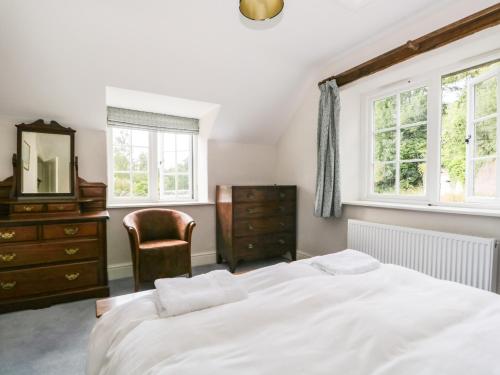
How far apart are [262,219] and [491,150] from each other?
2.21 meters

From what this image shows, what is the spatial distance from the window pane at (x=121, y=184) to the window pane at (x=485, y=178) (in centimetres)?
353

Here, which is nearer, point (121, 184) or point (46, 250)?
point (46, 250)

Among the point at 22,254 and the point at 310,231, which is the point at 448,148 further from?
the point at 22,254

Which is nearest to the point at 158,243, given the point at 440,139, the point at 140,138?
the point at 140,138

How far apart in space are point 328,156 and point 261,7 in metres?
1.88

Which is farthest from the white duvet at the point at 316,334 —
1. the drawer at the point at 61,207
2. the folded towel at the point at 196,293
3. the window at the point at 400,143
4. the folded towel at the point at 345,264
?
the drawer at the point at 61,207

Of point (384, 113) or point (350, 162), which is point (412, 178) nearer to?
point (350, 162)

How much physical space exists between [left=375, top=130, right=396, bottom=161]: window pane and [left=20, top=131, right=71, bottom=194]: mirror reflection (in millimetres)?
3249

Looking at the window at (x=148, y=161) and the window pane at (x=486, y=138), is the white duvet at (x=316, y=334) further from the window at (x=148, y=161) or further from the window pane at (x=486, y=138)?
the window at (x=148, y=161)

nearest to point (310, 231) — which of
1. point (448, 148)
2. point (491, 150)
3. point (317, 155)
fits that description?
point (317, 155)

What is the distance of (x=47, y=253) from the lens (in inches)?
89.7

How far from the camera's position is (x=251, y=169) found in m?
3.86

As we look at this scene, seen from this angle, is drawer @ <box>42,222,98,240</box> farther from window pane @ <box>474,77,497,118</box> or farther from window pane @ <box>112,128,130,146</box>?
window pane @ <box>474,77,497,118</box>

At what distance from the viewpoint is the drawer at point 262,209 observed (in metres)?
3.13
